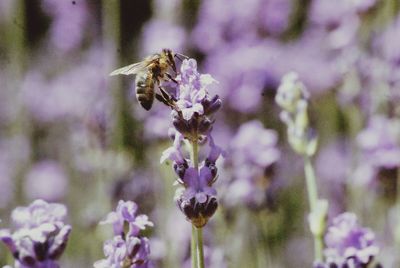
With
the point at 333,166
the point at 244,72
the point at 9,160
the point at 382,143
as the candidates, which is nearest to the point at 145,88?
the point at 382,143

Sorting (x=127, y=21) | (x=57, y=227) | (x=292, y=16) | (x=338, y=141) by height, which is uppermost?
(x=127, y=21)

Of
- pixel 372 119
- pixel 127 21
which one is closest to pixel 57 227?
pixel 372 119

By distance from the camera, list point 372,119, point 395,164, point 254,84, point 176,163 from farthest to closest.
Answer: point 254,84, point 372,119, point 395,164, point 176,163

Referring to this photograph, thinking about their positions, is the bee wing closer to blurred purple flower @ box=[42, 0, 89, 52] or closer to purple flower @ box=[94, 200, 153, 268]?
purple flower @ box=[94, 200, 153, 268]

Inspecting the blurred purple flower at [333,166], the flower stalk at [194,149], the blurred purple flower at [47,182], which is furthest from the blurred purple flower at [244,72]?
the flower stalk at [194,149]

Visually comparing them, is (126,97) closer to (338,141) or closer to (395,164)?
(338,141)

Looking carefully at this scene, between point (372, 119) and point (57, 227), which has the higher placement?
point (372, 119)
